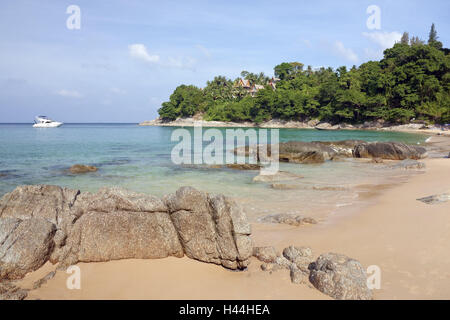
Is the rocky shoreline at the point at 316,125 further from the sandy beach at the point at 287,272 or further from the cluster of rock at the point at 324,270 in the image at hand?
the cluster of rock at the point at 324,270

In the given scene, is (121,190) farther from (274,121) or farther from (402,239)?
(274,121)

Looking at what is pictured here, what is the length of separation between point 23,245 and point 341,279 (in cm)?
524

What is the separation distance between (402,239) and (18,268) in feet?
24.1

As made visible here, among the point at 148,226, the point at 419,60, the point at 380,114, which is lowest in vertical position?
the point at 148,226

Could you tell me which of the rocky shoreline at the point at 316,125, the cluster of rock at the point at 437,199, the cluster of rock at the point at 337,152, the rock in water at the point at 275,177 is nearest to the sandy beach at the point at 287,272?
the cluster of rock at the point at 437,199

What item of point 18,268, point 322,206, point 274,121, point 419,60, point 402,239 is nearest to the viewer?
point 18,268

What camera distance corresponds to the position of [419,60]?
67375 millimetres

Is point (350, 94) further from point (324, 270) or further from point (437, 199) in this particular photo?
point (324, 270)

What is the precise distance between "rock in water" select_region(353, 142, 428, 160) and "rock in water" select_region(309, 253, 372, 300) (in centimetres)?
2047

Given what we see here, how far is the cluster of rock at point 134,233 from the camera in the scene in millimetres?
5434

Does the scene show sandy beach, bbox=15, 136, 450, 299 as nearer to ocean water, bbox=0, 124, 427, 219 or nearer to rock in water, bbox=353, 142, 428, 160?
ocean water, bbox=0, 124, 427, 219

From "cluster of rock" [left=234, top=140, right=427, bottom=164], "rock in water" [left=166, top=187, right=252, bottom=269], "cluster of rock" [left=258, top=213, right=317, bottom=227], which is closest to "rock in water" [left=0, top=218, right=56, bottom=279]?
"rock in water" [left=166, top=187, right=252, bottom=269]

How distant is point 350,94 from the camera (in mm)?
76875

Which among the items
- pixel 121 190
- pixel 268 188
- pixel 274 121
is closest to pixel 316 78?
pixel 274 121
